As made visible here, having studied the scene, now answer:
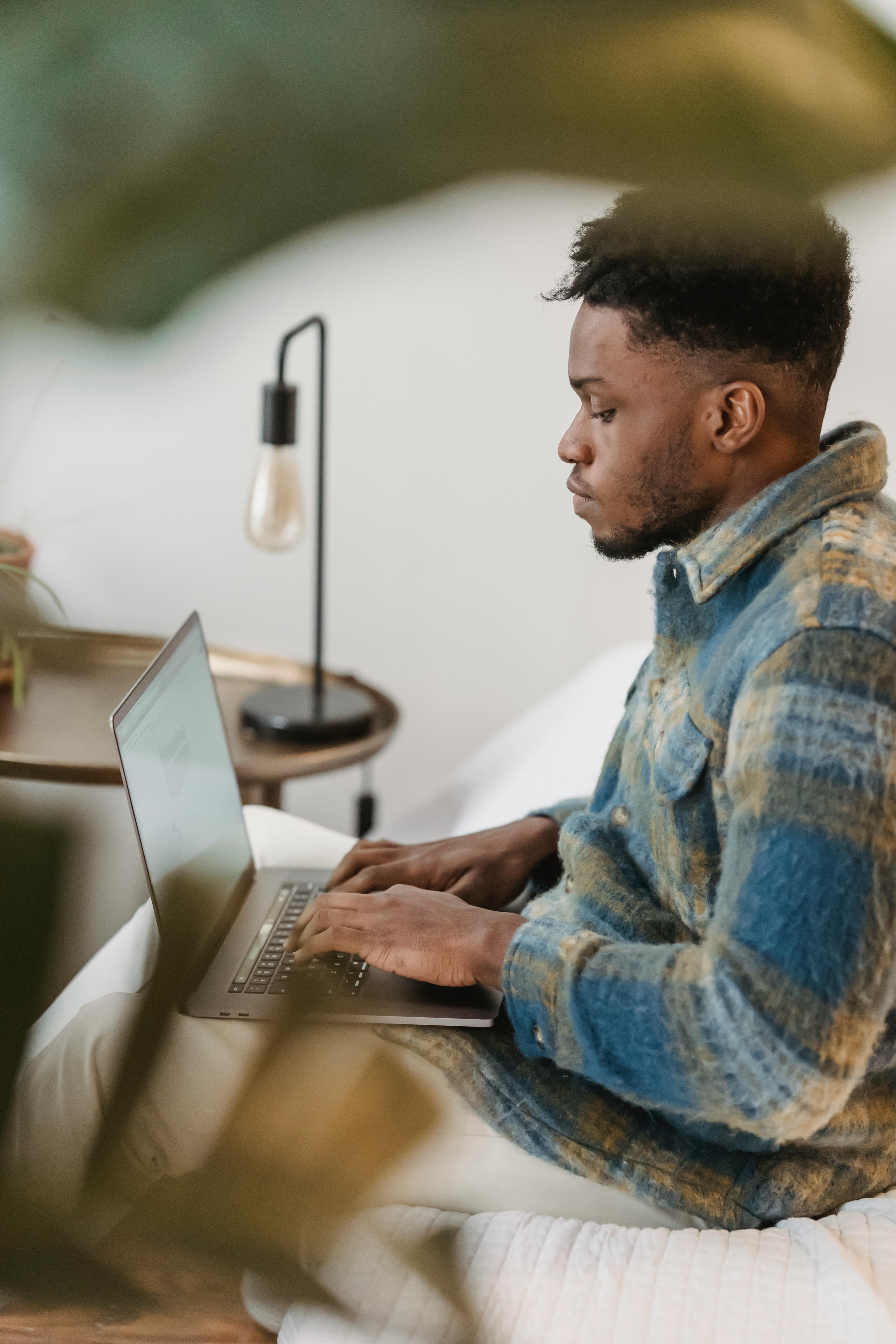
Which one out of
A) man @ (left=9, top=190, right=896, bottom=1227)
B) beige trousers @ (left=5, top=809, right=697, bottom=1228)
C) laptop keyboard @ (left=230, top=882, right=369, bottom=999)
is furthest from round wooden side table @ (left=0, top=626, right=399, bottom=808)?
beige trousers @ (left=5, top=809, right=697, bottom=1228)

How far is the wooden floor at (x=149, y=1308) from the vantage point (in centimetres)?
13

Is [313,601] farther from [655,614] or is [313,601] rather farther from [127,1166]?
[127,1166]

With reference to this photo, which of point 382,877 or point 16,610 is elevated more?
point 16,610

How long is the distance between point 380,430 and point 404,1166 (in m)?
1.66

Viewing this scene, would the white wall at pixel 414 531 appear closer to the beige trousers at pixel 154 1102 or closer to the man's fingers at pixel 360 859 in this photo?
the man's fingers at pixel 360 859

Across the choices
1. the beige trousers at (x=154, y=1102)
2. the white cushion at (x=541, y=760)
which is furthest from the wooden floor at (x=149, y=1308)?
the white cushion at (x=541, y=760)

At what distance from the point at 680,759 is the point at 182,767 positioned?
1.17ft

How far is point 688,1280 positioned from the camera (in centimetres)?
58

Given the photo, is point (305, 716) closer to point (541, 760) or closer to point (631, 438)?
point (541, 760)

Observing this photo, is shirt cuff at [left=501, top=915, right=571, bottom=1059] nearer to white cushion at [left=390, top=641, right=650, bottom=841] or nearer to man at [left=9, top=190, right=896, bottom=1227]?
man at [left=9, top=190, right=896, bottom=1227]

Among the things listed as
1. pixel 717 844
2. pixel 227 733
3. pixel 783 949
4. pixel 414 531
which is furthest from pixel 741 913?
pixel 414 531

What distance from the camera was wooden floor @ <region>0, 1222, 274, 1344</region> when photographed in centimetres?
13

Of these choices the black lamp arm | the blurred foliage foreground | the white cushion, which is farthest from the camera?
the black lamp arm

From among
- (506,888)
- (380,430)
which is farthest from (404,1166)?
(380,430)
